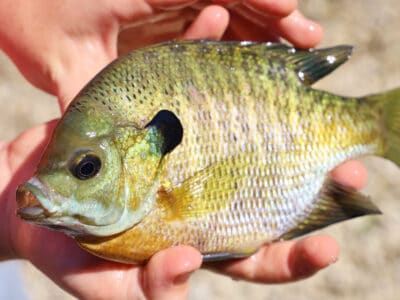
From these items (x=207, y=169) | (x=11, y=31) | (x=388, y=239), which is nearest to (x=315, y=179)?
(x=207, y=169)

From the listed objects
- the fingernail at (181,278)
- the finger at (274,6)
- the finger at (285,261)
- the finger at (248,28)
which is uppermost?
the finger at (274,6)

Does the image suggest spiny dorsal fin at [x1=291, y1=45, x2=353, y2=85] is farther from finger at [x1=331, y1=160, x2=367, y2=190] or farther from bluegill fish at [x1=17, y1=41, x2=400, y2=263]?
finger at [x1=331, y1=160, x2=367, y2=190]

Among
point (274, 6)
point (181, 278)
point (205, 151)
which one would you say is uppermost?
point (274, 6)

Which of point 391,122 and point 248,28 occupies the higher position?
point 248,28

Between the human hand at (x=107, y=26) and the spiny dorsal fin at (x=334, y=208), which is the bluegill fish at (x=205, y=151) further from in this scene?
the human hand at (x=107, y=26)

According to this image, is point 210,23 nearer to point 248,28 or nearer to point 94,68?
point 248,28

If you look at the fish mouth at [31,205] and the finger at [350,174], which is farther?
the finger at [350,174]

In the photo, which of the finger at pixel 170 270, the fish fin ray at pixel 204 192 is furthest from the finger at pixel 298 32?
the finger at pixel 170 270

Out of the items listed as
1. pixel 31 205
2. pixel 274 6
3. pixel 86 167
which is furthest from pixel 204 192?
pixel 274 6
